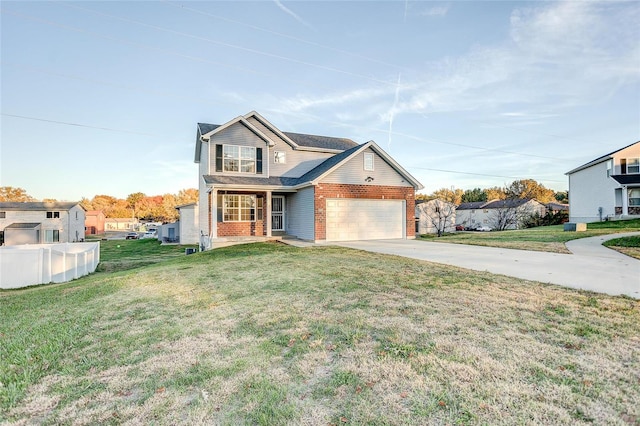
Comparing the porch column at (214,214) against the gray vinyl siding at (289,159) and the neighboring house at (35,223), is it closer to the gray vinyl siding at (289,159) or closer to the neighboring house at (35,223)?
the gray vinyl siding at (289,159)

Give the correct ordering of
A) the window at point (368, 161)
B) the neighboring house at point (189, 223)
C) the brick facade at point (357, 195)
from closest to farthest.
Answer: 1. the brick facade at point (357, 195)
2. the window at point (368, 161)
3. the neighboring house at point (189, 223)

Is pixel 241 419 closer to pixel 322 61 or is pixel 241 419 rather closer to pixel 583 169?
pixel 322 61

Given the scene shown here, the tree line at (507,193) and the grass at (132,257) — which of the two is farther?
the tree line at (507,193)

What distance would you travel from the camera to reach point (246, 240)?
673 inches

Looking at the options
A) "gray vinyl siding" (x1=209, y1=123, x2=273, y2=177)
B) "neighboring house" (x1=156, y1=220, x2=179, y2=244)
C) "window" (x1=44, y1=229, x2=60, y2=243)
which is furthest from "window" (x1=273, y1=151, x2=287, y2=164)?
"window" (x1=44, y1=229, x2=60, y2=243)

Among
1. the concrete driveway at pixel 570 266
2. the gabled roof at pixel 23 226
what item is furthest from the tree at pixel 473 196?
A: the gabled roof at pixel 23 226

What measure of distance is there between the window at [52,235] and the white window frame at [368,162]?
3980cm

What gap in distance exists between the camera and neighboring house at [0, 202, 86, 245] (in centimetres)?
3538

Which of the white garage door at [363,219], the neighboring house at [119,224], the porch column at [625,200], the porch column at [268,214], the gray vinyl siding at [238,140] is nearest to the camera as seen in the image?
the white garage door at [363,219]

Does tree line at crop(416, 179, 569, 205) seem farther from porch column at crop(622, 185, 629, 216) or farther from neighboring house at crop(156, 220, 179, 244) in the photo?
neighboring house at crop(156, 220, 179, 244)

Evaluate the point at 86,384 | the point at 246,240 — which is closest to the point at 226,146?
the point at 246,240

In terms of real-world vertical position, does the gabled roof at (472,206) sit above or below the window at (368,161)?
below

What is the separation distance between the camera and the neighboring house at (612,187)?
28.5 m

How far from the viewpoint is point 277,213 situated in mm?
19656
